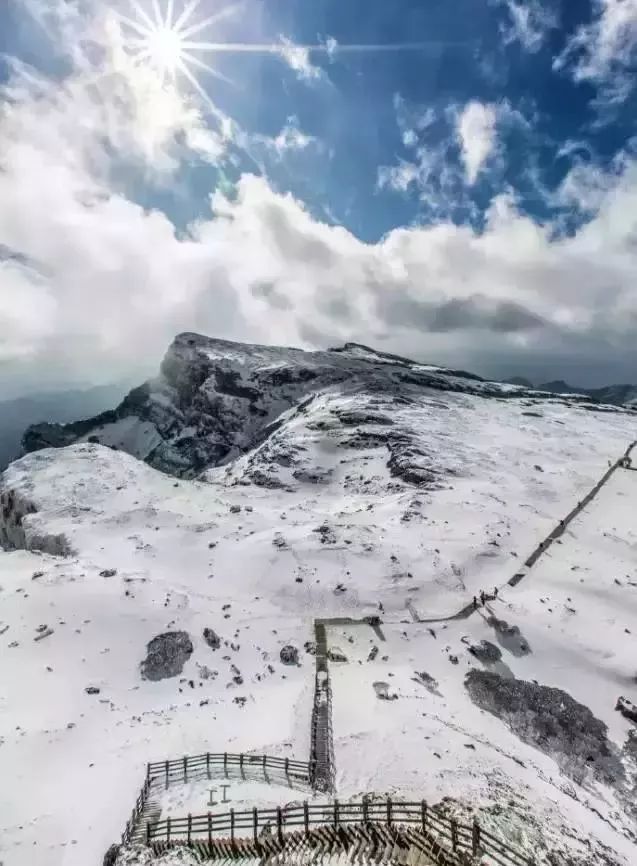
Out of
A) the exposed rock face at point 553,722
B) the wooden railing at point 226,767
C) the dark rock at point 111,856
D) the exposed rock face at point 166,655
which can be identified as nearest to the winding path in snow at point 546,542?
the exposed rock face at point 553,722

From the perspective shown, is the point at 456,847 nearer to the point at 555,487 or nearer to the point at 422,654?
the point at 422,654

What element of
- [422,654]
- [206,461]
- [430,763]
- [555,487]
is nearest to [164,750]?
[430,763]

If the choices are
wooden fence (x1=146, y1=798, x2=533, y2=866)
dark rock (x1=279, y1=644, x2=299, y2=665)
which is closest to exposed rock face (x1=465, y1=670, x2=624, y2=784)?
dark rock (x1=279, y1=644, x2=299, y2=665)

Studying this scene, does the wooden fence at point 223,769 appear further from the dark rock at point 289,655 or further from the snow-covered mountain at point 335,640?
the dark rock at point 289,655

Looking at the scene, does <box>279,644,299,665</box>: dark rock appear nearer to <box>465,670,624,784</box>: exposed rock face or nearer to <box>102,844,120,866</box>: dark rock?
<box>465,670,624,784</box>: exposed rock face

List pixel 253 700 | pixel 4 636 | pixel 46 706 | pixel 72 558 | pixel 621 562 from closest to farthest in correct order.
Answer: pixel 46 706
pixel 253 700
pixel 4 636
pixel 72 558
pixel 621 562
